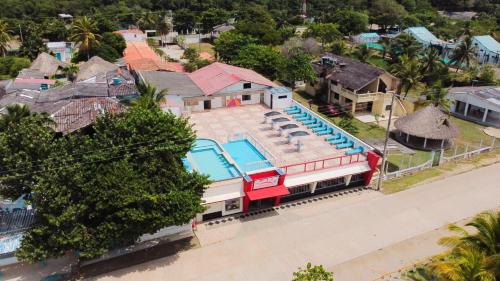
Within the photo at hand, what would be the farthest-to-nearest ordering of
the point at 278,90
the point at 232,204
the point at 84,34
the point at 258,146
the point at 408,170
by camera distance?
1. the point at 84,34
2. the point at 278,90
3. the point at 408,170
4. the point at 258,146
5. the point at 232,204

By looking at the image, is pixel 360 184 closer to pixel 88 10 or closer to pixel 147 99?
pixel 147 99

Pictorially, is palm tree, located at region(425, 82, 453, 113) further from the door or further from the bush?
the bush

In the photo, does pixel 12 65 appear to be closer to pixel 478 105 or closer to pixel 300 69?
pixel 300 69

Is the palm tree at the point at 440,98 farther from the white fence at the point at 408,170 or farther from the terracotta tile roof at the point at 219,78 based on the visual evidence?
the terracotta tile roof at the point at 219,78

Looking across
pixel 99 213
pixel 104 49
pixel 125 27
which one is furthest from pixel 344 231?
A: pixel 125 27

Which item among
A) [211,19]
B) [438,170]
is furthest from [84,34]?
[438,170]

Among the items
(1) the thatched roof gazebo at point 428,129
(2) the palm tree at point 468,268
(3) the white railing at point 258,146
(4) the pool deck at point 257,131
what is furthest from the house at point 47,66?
(2) the palm tree at point 468,268
